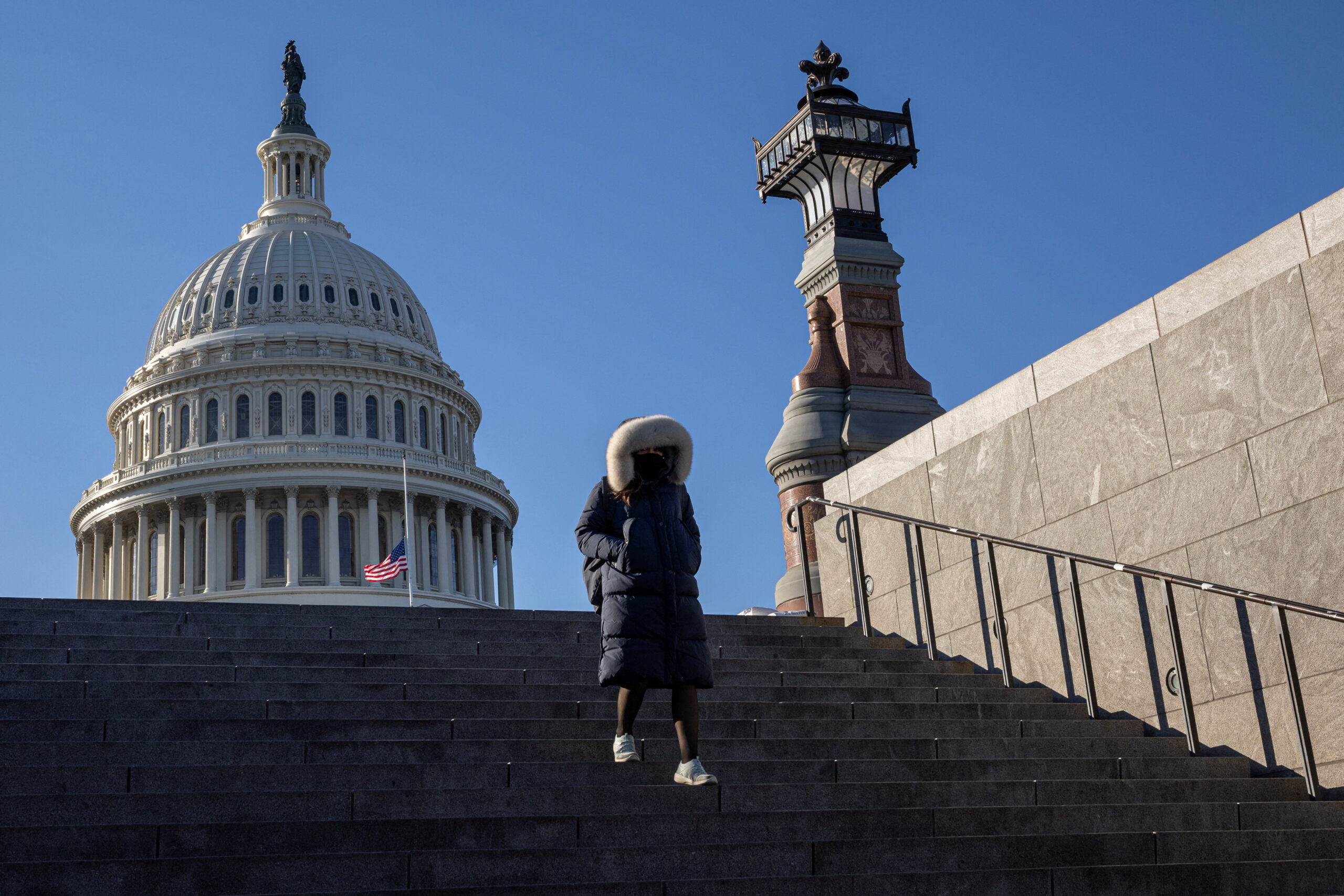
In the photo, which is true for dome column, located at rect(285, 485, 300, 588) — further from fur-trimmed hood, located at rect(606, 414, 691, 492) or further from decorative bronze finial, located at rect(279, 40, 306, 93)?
fur-trimmed hood, located at rect(606, 414, 691, 492)

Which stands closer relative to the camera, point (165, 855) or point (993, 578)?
point (165, 855)

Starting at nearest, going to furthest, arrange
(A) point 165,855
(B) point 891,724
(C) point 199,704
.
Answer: (A) point 165,855 < (C) point 199,704 < (B) point 891,724

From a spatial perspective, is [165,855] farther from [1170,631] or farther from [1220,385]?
[1220,385]

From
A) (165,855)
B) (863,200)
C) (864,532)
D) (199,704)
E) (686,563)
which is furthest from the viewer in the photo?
(863,200)

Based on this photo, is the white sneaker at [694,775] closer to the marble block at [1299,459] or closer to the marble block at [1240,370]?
the marble block at [1299,459]

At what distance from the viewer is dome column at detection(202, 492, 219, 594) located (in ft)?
222

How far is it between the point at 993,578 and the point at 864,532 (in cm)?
215

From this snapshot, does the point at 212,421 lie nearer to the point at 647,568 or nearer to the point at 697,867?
the point at 647,568

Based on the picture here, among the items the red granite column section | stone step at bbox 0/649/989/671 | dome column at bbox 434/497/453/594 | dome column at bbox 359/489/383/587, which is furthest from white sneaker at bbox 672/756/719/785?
dome column at bbox 434/497/453/594

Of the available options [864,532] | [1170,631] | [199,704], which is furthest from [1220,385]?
[199,704]

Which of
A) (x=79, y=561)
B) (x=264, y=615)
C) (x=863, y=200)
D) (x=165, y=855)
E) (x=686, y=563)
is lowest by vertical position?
(x=165, y=855)

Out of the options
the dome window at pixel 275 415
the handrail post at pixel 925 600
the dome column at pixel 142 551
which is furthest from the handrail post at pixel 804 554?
the dome window at pixel 275 415

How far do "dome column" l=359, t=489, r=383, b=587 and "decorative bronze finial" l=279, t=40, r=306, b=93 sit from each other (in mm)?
34473

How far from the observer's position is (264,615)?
10672 millimetres
